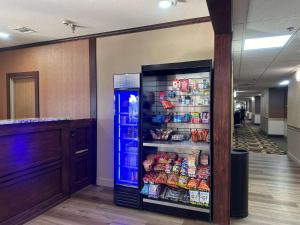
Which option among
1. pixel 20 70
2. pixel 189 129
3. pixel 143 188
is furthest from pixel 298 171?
pixel 20 70

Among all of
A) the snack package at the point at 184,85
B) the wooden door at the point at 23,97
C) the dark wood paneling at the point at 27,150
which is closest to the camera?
the dark wood paneling at the point at 27,150

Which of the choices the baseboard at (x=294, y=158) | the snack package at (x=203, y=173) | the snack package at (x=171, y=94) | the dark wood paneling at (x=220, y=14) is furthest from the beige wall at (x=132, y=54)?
the baseboard at (x=294, y=158)

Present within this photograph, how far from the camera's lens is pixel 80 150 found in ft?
12.7

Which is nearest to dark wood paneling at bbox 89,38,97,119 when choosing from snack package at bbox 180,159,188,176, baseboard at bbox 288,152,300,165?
snack package at bbox 180,159,188,176

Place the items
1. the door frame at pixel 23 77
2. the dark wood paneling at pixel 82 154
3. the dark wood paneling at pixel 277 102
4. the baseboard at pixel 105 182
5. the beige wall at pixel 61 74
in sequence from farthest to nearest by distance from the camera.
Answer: the dark wood paneling at pixel 277 102 < the door frame at pixel 23 77 < the beige wall at pixel 61 74 < the baseboard at pixel 105 182 < the dark wood paneling at pixel 82 154

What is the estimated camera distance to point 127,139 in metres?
3.31

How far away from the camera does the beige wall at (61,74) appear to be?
13.9 feet

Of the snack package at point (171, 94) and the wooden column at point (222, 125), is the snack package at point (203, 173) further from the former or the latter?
the snack package at point (171, 94)

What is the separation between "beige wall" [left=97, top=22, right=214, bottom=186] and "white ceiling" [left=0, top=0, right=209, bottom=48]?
21cm

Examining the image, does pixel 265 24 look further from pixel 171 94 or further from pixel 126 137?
pixel 126 137

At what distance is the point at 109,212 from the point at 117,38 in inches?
112

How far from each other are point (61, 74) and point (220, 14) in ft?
11.1

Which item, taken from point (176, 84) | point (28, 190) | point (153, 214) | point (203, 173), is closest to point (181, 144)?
point (203, 173)

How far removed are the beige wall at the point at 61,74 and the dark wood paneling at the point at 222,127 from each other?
2498 millimetres
